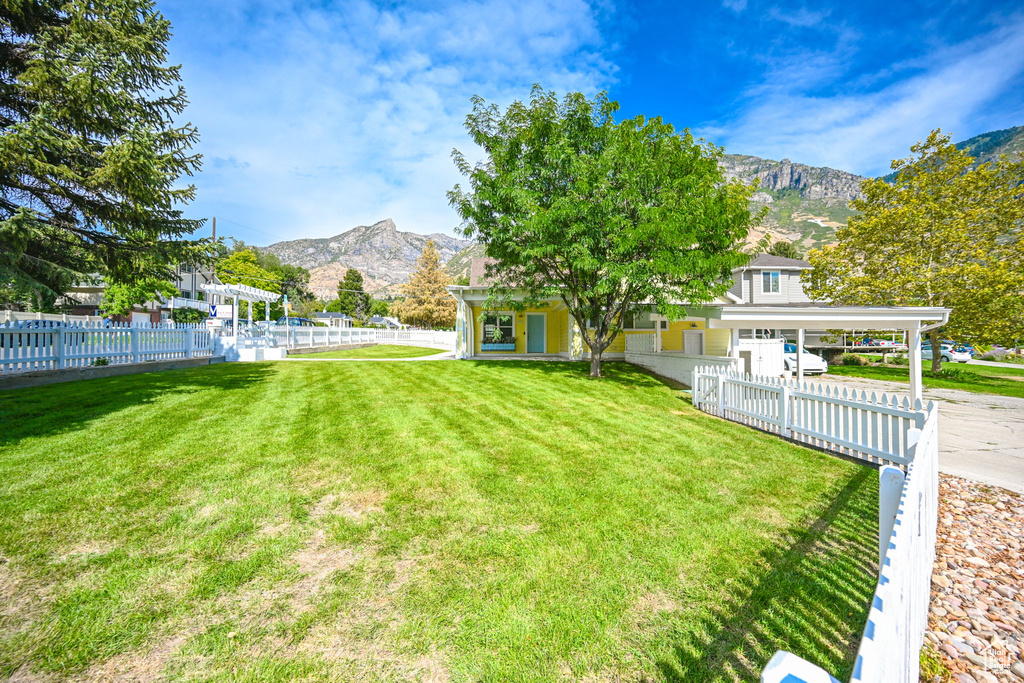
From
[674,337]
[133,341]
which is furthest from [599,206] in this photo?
[133,341]

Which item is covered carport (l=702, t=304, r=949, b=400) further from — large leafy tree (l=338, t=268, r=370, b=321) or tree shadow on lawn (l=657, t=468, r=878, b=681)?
large leafy tree (l=338, t=268, r=370, b=321)

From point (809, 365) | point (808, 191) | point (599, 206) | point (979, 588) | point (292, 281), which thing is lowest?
point (979, 588)

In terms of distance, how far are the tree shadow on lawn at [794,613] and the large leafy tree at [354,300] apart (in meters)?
84.5

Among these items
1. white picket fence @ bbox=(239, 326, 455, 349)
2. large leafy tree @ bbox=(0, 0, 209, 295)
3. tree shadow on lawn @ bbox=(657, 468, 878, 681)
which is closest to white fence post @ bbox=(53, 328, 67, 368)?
large leafy tree @ bbox=(0, 0, 209, 295)

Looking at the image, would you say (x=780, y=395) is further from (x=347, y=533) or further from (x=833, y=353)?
(x=833, y=353)

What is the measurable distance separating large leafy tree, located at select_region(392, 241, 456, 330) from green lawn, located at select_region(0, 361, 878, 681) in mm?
41827

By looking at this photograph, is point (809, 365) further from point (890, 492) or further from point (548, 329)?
point (890, 492)

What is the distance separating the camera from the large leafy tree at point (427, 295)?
4781 centimetres

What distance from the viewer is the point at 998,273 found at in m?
15.5

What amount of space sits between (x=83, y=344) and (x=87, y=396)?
3.44 meters

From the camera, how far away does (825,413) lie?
20.1ft

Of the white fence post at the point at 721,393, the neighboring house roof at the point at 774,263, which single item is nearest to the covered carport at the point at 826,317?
the white fence post at the point at 721,393

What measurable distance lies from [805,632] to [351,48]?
15.7 meters

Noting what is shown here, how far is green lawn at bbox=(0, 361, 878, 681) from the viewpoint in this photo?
7.26 feet
